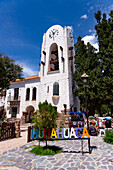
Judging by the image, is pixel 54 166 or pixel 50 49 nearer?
pixel 54 166

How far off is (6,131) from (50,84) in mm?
12593

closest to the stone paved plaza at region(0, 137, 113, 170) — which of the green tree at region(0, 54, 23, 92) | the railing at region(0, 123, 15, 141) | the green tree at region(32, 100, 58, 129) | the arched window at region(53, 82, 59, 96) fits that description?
the green tree at region(32, 100, 58, 129)

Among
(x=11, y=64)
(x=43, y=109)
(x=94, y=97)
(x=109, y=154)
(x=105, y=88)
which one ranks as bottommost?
(x=109, y=154)

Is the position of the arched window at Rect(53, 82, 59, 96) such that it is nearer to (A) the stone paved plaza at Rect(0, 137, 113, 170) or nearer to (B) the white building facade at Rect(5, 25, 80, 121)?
(B) the white building facade at Rect(5, 25, 80, 121)

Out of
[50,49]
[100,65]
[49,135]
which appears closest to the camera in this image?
[49,135]

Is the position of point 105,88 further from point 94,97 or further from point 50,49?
point 50,49

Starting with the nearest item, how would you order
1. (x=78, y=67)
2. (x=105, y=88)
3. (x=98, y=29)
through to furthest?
(x=105, y=88)
(x=98, y=29)
(x=78, y=67)

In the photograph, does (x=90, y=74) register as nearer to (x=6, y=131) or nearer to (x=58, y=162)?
(x=6, y=131)

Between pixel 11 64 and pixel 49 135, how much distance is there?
48.4ft

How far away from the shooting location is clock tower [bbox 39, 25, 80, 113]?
65.2 ft

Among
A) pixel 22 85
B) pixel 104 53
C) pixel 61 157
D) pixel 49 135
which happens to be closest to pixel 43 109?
pixel 49 135

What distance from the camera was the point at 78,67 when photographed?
22.3m

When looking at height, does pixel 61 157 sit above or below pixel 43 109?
below

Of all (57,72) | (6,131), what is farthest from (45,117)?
(57,72)
